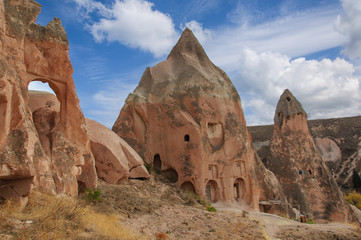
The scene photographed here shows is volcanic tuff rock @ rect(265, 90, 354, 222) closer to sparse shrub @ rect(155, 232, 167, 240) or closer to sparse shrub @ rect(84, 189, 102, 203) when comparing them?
sparse shrub @ rect(84, 189, 102, 203)

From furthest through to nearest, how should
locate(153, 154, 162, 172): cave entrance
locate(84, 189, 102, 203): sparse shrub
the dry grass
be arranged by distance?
locate(153, 154, 162, 172): cave entrance → locate(84, 189, 102, 203): sparse shrub → the dry grass

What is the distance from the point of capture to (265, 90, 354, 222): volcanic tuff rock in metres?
24.3

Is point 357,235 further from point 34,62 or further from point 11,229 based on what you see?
point 34,62

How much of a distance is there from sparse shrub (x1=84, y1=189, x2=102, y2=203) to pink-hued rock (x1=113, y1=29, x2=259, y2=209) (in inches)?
267

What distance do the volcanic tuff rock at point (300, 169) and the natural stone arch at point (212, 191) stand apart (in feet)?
27.7

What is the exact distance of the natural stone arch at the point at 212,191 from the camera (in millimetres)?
18688

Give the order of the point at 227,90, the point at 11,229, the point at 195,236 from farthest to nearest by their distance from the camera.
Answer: the point at 227,90 < the point at 195,236 < the point at 11,229

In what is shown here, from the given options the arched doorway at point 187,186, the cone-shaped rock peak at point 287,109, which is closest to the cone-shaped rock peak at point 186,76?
the arched doorway at point 187,186

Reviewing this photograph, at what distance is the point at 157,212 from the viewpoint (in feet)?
38.4

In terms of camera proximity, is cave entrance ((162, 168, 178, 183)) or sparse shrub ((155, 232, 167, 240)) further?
cave entrance ((162, 168, 178, 183))

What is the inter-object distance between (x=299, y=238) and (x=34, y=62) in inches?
429

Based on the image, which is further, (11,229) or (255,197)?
(255,197)

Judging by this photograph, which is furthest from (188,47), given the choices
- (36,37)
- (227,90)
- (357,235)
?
(357,235)

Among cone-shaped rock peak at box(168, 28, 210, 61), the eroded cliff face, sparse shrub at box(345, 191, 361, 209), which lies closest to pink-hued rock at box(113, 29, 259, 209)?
cone-shaped rock peak at box(168, 28, 210, 61)
